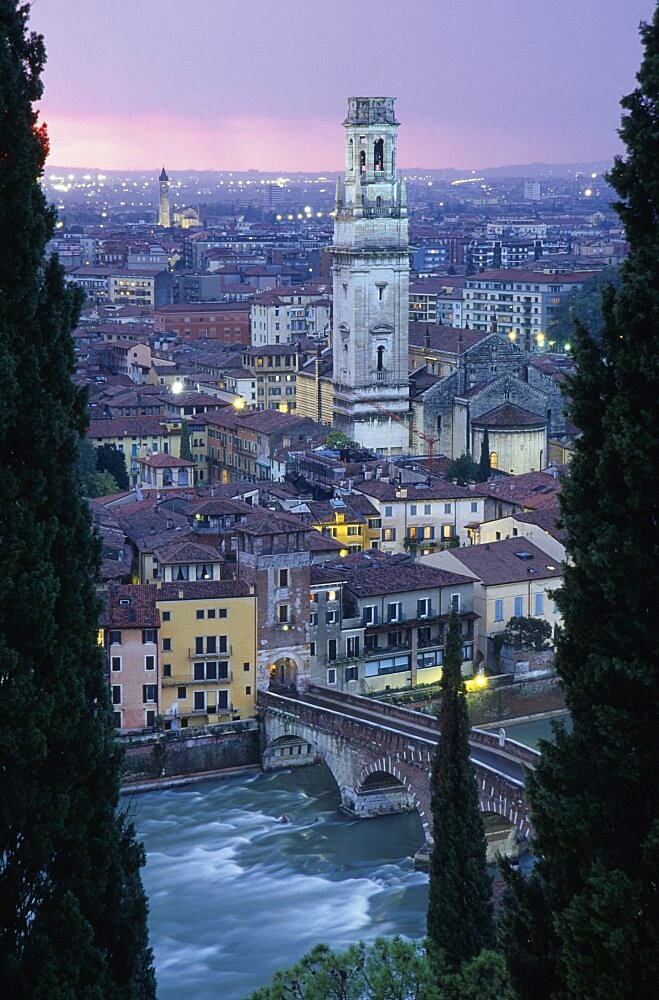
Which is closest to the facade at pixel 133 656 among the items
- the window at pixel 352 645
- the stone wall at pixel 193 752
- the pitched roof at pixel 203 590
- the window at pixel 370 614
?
the pitched roof at pixel 203 590

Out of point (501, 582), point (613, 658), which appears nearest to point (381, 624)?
point (501, 582)

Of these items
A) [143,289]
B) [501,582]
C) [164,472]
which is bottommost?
[143,289]

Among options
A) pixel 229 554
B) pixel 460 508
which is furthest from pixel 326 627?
pixel 460 508

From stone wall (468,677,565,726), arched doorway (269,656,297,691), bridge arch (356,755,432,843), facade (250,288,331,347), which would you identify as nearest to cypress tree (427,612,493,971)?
bridge arch (356,755,432,843)

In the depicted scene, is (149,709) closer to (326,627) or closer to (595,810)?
(326,627)

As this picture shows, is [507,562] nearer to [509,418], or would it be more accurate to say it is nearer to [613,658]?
[509,418]
